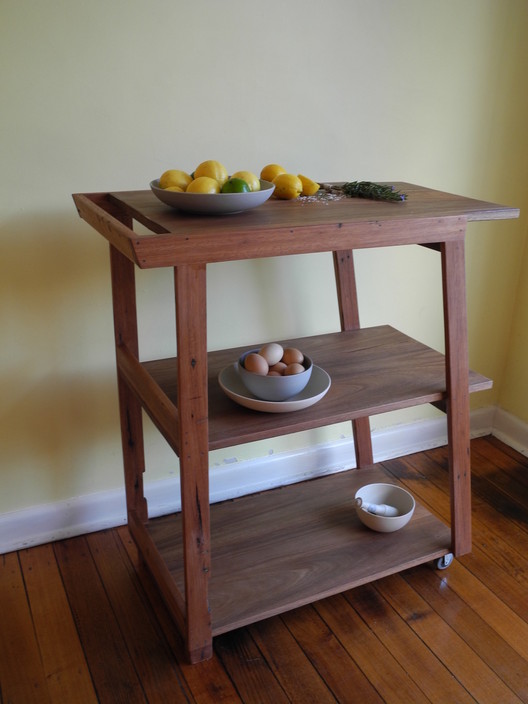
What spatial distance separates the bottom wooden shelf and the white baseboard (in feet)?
0.34

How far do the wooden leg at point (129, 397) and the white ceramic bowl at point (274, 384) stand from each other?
0.36 m

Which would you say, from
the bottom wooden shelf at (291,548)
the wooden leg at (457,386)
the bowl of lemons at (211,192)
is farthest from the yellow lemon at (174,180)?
the bottom wooden shelf at (291,548)

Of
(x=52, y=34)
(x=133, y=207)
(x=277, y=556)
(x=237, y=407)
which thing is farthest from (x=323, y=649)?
(x=52, y=34)

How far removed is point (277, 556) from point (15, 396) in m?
0.80

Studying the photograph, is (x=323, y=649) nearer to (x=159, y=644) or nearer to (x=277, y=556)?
(x=277, y=556)

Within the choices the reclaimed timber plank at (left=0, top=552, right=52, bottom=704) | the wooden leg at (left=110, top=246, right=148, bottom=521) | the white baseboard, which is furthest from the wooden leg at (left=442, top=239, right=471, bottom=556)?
the reclaimed timber plank at (left=0, top=552, right=52, bottom=704)

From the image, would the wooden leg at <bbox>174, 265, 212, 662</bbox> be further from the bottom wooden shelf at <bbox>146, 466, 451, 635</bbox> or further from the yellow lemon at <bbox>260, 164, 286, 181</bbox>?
the yellow lemon at <bbox>260, 164, 286, 181</bbox>

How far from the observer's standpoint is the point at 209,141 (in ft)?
5.86

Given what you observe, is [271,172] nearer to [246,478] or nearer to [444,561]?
[246,478]

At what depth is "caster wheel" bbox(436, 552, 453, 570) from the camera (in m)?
1.80

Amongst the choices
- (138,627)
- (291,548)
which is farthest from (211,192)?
(138,627)

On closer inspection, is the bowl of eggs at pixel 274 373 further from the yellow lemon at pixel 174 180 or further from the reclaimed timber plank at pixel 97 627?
the reclaimed timber plank at pixel 97 627

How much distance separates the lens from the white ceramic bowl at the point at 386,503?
178 centimetres

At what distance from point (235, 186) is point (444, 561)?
1.14m
